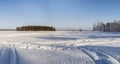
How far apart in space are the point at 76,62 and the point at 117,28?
9244 cm

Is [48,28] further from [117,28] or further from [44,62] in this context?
[44,62]

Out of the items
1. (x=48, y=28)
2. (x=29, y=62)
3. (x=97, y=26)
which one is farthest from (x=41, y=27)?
(x=29, y=62)

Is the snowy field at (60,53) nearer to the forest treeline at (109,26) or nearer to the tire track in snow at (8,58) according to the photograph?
the tire track in snow at (8,58)

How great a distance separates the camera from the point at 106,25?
106500mm

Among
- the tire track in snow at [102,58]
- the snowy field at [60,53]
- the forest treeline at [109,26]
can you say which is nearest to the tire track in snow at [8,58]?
the snowy field at [60,53]

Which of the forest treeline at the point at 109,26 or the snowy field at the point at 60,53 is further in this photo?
the forest treeline at the point at 109,26

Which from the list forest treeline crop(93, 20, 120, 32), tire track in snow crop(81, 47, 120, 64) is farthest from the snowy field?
forest treeline crop(93, 20, 120, 32)

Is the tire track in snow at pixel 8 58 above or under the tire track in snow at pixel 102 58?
above

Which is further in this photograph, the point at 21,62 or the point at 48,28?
the point at 48,28

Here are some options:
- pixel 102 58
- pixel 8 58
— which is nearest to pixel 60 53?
pixel 102 58

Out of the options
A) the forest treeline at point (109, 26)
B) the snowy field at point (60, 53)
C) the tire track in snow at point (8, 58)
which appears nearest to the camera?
the tire track in snow at point (8, 58)

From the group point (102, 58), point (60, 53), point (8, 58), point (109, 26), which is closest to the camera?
point (8, 58)

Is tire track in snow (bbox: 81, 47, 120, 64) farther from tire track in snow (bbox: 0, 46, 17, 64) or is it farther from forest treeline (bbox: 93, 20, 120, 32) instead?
forest treeline (bbox: 93, 20, 120, 32)

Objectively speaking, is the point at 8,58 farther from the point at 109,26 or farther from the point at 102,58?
the point at 109,26
